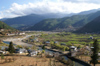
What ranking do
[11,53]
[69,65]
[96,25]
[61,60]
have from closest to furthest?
1. [69,65]
2. [61,60]
3. [11,53]
4. [96,25]

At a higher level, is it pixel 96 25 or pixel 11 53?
pixel 96 25

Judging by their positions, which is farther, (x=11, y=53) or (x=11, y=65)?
Result: (x=11, y=53)

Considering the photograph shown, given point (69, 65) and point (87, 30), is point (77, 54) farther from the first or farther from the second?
point (87, 30)

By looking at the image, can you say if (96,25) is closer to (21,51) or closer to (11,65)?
(21,51)

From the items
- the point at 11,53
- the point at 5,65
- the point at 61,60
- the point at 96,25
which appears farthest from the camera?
the point at 96,25

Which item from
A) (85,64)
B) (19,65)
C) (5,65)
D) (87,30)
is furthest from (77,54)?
(87,30)

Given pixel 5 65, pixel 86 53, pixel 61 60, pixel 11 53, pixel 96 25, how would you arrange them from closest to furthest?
pixel 5 65, pixel 61 60, pixel 11 53, pixel 86 53, pixel 96 25

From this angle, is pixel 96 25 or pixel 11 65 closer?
pixel 11 65

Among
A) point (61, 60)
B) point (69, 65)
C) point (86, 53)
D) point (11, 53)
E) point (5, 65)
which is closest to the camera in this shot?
point (5, 65)

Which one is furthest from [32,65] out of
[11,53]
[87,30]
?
[87,30]
